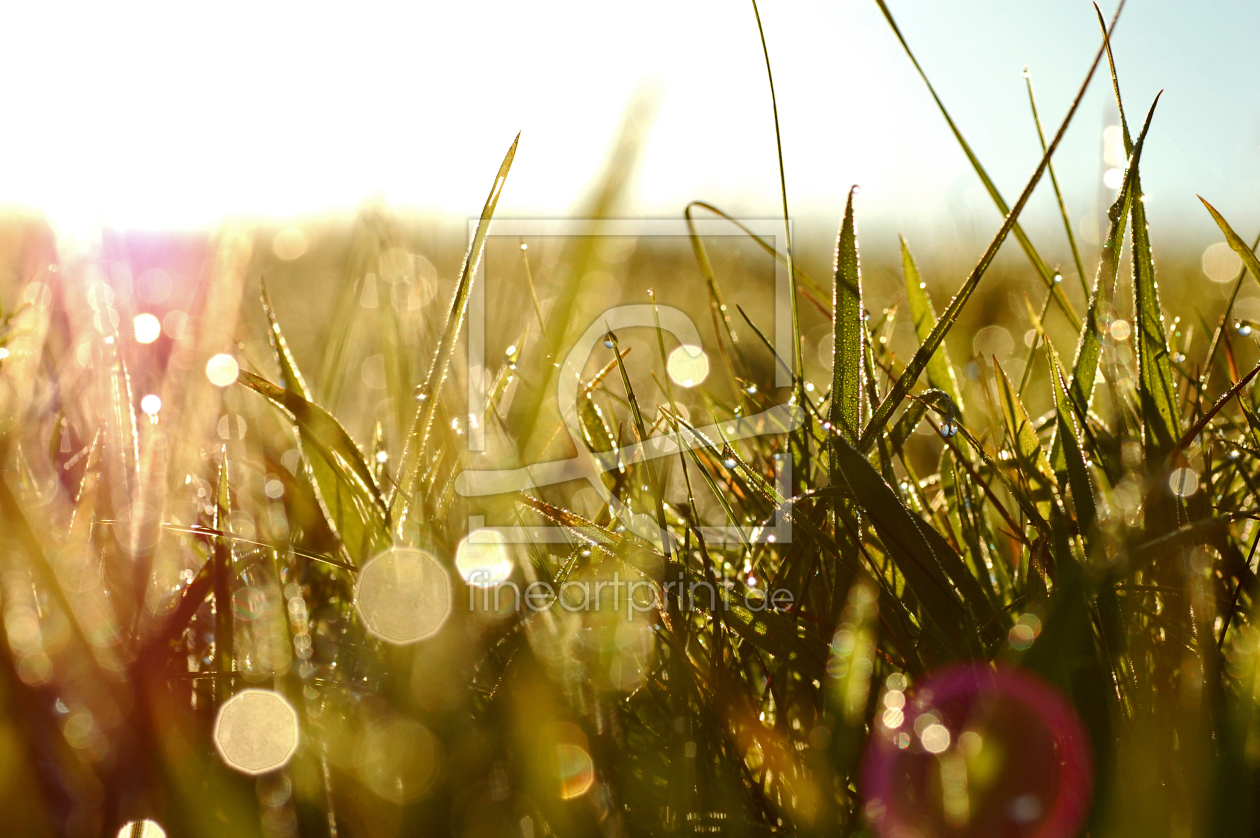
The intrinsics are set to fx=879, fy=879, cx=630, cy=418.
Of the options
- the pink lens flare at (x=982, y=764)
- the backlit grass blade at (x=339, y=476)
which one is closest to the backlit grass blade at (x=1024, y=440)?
the pink lens flare at (x=982, y=764)

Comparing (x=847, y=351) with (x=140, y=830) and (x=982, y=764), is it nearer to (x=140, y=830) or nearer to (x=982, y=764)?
(x=982, y=764)

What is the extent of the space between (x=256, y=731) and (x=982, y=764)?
0.51 metres

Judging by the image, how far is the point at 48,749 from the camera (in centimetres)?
56

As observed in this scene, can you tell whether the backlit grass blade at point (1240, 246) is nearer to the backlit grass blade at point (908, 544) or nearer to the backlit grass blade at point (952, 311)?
the backlit grass blade at point (952, 311)

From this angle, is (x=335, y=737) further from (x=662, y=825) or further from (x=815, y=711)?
(x=815, y=711)

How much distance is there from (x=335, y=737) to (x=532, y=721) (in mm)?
145

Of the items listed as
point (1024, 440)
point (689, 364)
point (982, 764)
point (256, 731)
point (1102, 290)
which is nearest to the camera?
point (982, 764)

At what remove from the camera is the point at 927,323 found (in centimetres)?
104

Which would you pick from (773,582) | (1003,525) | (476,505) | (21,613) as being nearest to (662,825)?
(773,582)

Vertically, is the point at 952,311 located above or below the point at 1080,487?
above

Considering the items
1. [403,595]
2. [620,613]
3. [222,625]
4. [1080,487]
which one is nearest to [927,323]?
[1080,487]

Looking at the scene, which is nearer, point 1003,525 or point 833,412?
point 833,412

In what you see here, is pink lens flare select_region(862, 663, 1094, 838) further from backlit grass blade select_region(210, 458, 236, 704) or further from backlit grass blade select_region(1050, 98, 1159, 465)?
backlit grass blade select_region(210, 458, 236, 704)

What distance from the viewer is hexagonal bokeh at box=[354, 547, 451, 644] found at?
704 mm
